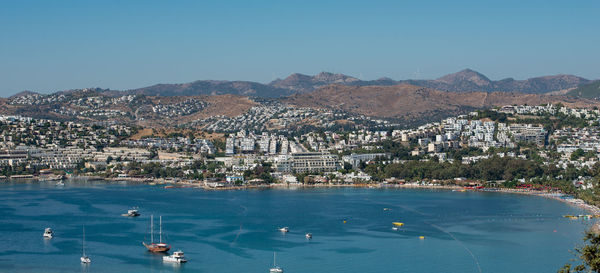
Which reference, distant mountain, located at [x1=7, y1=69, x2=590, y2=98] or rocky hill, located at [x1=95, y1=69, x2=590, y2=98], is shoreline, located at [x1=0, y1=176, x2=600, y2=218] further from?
rocky hill, located at [x1=95, y1=69, x2=590, y2=98]

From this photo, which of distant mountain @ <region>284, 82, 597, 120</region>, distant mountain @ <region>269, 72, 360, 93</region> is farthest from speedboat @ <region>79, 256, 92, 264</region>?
distant mountain @ <region>269, 72, 360, 93</region>

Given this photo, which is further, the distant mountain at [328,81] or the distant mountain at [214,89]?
the distant mountain at [328,81]

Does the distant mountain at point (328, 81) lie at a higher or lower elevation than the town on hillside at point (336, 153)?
higher

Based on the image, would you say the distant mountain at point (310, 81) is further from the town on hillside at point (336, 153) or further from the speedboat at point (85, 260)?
the speedboat at point (85, 260)

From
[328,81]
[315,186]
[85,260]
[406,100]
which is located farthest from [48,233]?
[328,81]

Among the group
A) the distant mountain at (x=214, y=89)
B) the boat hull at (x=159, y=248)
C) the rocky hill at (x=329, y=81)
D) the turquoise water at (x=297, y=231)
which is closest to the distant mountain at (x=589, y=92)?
the rocky hill at (x=329, y=81)

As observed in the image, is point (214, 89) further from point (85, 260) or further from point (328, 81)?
point (85, 260)
